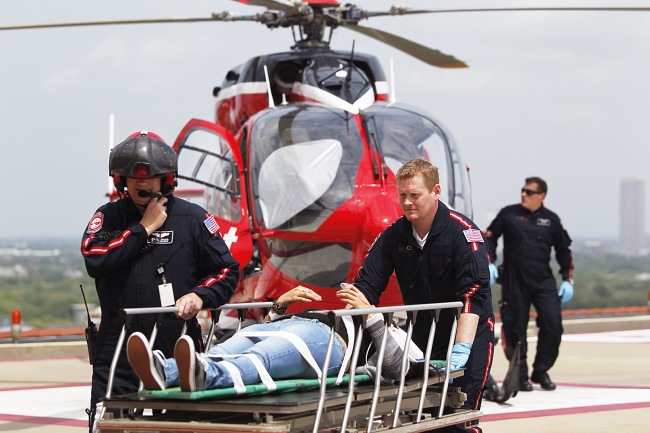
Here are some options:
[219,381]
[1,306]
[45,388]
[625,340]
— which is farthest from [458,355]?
[1,306]

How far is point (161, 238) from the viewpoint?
5.95 m

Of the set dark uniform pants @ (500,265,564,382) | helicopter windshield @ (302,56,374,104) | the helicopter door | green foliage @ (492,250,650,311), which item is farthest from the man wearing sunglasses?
green foliage @ (492,250,650,311)

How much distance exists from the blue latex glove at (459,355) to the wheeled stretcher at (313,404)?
63 mm

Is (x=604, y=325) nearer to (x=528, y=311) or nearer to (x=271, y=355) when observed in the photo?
(x=528, y=311)

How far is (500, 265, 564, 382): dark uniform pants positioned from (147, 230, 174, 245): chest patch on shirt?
5.78 m

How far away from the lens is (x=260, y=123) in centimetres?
1127

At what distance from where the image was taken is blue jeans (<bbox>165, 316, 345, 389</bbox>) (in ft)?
16.6

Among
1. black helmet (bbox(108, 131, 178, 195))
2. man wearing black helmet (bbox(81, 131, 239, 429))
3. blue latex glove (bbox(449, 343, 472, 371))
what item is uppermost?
black helmet (bbox(108, 131, 178, 195))

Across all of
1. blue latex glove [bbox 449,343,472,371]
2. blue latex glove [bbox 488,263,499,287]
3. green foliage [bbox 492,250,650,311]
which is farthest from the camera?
green foliage [bbox 492,250,650,311]

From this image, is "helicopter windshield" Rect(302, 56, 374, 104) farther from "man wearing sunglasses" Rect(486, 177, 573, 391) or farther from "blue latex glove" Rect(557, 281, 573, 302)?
"blue latex glove" Rect(557, 281, 573, 302)

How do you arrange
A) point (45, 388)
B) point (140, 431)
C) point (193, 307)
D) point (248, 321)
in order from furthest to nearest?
point (45, 388) < point (248, 321) < point (193, 307) < point (140, 431)

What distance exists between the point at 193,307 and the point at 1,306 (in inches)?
4281

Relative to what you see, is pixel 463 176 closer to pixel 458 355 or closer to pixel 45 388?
pixel 45 388

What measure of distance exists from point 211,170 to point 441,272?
5660mm
